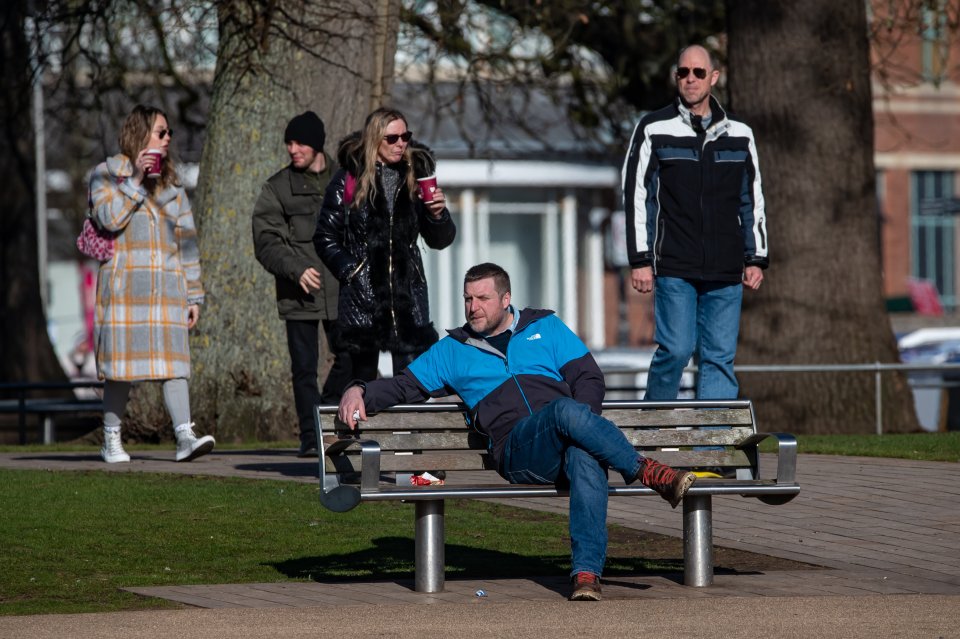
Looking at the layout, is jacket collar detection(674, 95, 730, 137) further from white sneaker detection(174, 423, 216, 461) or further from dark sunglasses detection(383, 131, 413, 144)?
white sneaker detection(174, 423, 216, 461)

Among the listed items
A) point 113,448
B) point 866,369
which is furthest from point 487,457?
point 866,369

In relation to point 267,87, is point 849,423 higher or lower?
lower

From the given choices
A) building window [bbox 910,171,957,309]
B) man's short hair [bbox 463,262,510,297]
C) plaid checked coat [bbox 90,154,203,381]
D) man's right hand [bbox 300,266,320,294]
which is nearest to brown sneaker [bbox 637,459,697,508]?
man's short hair [bbox 463,262,510,297]

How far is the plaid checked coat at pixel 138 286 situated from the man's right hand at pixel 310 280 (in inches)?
39.4

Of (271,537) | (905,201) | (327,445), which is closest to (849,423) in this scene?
(271,537)

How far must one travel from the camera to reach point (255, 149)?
1331 cm

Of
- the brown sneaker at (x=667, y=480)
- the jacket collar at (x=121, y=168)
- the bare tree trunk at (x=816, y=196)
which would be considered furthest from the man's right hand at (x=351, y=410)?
the bare tree trunk at (x=816, y=196)

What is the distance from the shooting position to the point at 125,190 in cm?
1016

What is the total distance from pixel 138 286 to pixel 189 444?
3.14ft

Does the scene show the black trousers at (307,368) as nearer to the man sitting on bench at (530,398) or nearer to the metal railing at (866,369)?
the man sitting on bench at (530,398)

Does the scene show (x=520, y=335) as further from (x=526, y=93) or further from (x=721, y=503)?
(x=526, y=93)

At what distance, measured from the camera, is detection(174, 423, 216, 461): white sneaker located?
1043cm

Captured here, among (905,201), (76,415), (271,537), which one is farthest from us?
(905,201)

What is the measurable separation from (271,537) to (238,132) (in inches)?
227
